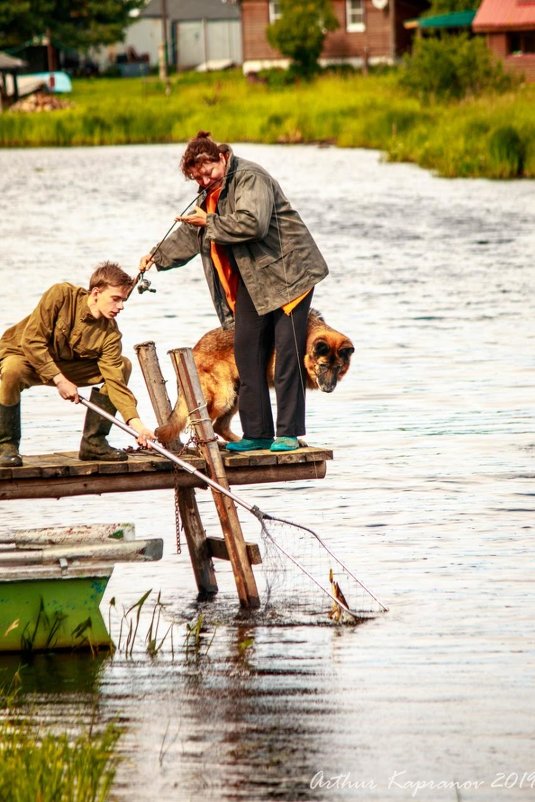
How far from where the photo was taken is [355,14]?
8212 cm

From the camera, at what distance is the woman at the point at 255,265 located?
8430 millimetres

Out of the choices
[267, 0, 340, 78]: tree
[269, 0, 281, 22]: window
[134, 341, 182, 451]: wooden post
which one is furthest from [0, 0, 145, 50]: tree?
[134, 341, 182, 451]: wooden post

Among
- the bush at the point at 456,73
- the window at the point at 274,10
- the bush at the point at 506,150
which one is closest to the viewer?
the bush at the point at 506,150

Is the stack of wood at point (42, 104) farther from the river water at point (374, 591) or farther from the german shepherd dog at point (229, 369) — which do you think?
the german shepherd dog at point (229, 369)

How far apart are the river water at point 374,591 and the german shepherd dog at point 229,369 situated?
1061mm

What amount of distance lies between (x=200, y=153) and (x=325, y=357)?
1.26 metres

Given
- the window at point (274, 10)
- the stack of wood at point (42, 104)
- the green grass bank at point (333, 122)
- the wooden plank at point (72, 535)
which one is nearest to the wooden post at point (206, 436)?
the wooden plank at point (72, 535)

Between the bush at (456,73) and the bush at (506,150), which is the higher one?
the bush at (456,73)

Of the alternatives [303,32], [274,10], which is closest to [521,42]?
[303,32]

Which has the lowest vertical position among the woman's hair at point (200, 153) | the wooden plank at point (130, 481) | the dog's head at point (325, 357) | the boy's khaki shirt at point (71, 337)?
the wooden plank at point (130, 481)

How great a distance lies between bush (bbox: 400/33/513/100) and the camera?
2115 inches

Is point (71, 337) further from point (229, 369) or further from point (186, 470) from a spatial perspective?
point (229, 369)

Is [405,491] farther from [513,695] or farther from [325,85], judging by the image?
[325,85]

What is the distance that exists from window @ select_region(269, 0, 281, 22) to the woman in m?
77.3
